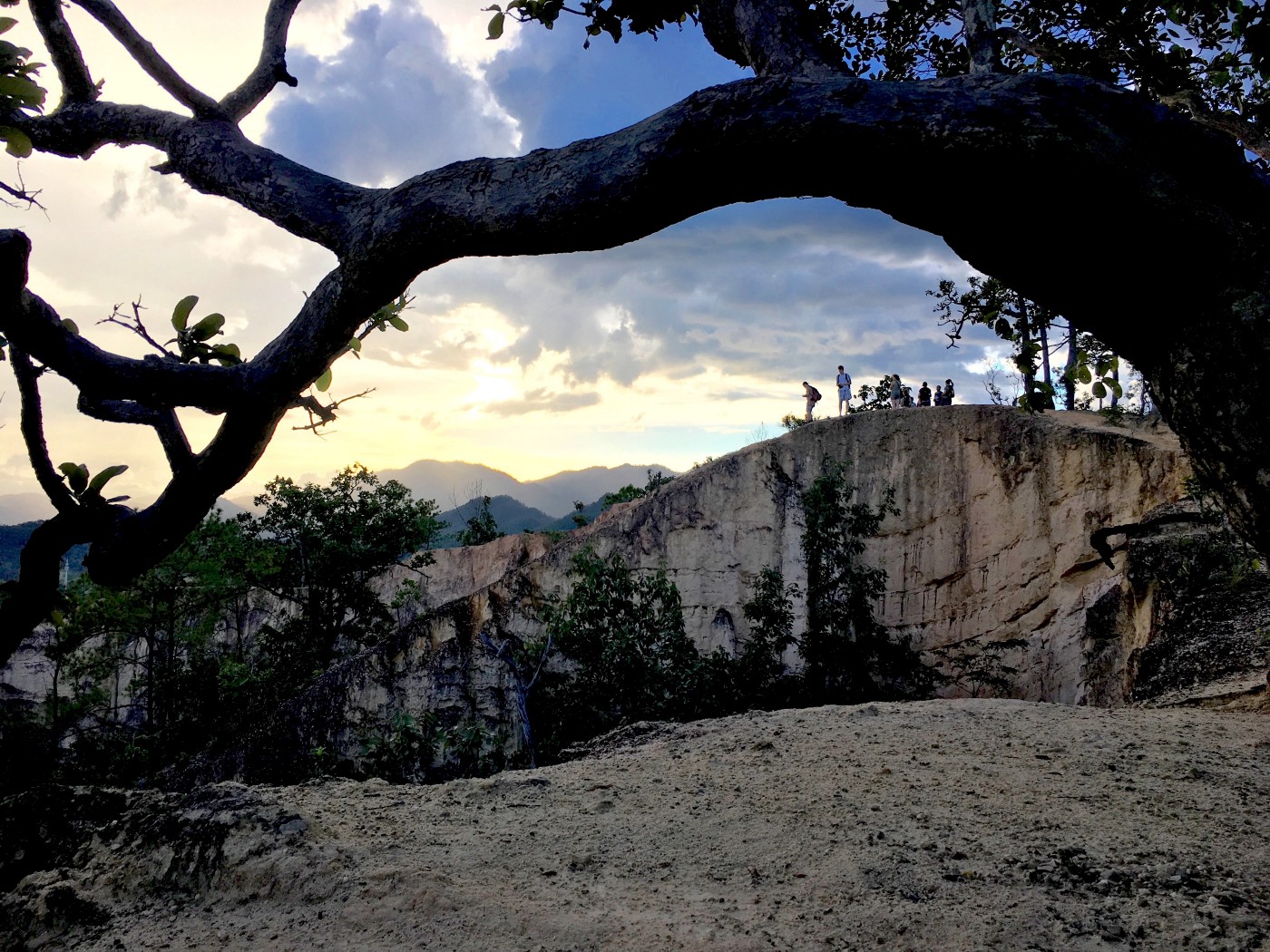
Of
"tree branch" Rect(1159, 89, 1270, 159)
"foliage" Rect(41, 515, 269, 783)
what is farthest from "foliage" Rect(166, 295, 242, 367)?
"foliage" Rect(41, 515, 269, 783)

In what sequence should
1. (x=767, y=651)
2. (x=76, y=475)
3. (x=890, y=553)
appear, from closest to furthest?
(x=76, y=475) → (x=767, y=651) → (x=890, y=553)

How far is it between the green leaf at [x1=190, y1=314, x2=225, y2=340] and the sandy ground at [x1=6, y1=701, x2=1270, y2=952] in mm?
1671

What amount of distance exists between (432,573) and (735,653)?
9642 millimetres

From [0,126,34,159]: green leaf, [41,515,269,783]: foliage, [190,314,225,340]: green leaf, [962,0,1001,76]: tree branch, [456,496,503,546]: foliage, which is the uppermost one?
[962,0,1001,76]: tree branch

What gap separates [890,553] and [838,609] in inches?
155

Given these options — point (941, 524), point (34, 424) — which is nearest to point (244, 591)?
point (941, 524)

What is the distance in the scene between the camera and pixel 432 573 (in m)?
22.4

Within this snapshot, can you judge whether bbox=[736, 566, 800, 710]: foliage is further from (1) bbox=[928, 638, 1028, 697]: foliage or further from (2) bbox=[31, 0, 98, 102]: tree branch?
(2) bbox=[31, 0, 98, 102]: tree branch

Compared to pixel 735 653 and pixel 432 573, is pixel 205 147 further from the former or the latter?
pixel 432 573

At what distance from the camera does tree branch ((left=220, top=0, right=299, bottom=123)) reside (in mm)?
2859

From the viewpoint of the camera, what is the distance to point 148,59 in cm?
271

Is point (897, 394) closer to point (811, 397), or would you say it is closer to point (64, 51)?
point (811, 397)

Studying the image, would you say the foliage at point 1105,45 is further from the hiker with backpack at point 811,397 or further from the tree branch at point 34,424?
the hiker with backpack at point 811,397

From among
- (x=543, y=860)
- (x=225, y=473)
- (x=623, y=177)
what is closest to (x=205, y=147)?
(x=225, y=473)
